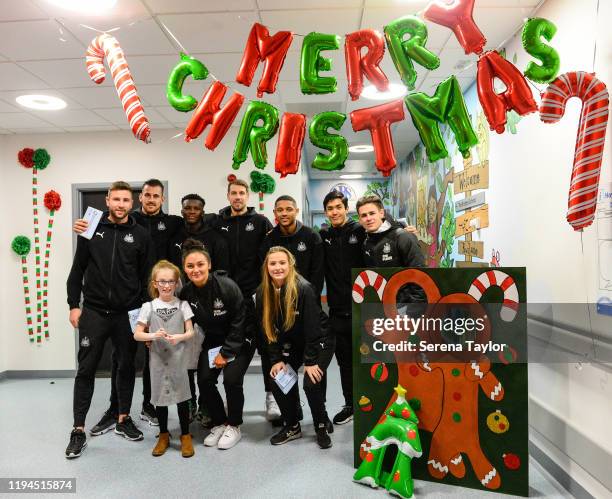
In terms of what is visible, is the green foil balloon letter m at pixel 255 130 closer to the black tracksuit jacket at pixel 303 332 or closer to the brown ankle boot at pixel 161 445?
the black tracksuit jacket at pixel 303 332

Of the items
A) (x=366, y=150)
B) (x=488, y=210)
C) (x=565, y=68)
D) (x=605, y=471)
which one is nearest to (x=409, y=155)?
(x=366, y=150)

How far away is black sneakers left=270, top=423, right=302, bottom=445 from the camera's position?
270 cm

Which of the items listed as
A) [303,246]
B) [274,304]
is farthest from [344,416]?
[303,246]

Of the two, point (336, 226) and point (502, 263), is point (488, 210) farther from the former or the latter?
point (336, 226)

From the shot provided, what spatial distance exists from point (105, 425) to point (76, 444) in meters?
0.34

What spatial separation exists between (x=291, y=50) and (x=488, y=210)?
1783 mm

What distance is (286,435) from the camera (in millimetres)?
2717

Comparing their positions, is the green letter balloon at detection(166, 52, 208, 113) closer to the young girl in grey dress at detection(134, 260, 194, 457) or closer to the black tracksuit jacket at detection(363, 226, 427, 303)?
the young girl in grey dress at detection(134, 260, 194, 457)

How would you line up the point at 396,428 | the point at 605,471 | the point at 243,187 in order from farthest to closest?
the point at 243,187 < the point at 396,428 < the point at 605,471

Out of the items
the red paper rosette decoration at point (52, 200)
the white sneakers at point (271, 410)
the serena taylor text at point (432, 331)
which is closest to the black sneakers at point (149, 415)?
the white sneakers at point (271, 410)

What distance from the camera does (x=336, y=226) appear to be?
9.98 feet

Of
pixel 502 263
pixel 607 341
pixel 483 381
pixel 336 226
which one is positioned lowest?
pixel 483 381

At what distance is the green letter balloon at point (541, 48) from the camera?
1.74m

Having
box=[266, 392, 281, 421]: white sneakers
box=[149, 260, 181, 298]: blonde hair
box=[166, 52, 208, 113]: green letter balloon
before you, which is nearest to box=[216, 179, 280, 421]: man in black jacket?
box=[266, 392, 281, 421]: white sneakers
